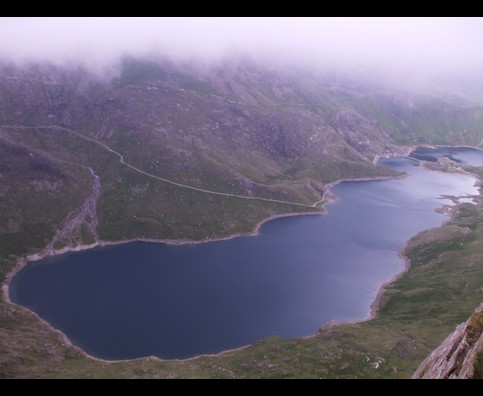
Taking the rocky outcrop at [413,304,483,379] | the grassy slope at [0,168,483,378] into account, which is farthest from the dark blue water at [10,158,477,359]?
the rocky outcrop at [413,304,483,379]

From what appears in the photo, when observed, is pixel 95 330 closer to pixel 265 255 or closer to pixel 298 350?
pixel 298 350

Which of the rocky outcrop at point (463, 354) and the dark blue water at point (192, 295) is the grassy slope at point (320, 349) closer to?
the dark blue water at point (192, 295)

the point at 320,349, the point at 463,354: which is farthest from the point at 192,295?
the point at 463,354

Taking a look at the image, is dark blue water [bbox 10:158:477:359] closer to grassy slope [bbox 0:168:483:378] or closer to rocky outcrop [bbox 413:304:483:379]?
grassy slope [bbox 0:168:483:378]

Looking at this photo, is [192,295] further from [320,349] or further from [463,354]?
[463,354]

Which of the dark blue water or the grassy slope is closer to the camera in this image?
the grassy slope

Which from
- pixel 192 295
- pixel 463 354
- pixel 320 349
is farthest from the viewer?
pixel 192 295

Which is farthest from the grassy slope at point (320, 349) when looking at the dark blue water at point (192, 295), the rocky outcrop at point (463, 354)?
the rocky outcrop at point (463, 354)

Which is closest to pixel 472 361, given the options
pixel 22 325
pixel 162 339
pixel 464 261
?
pixel 162 339

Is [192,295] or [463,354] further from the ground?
[463,354]
